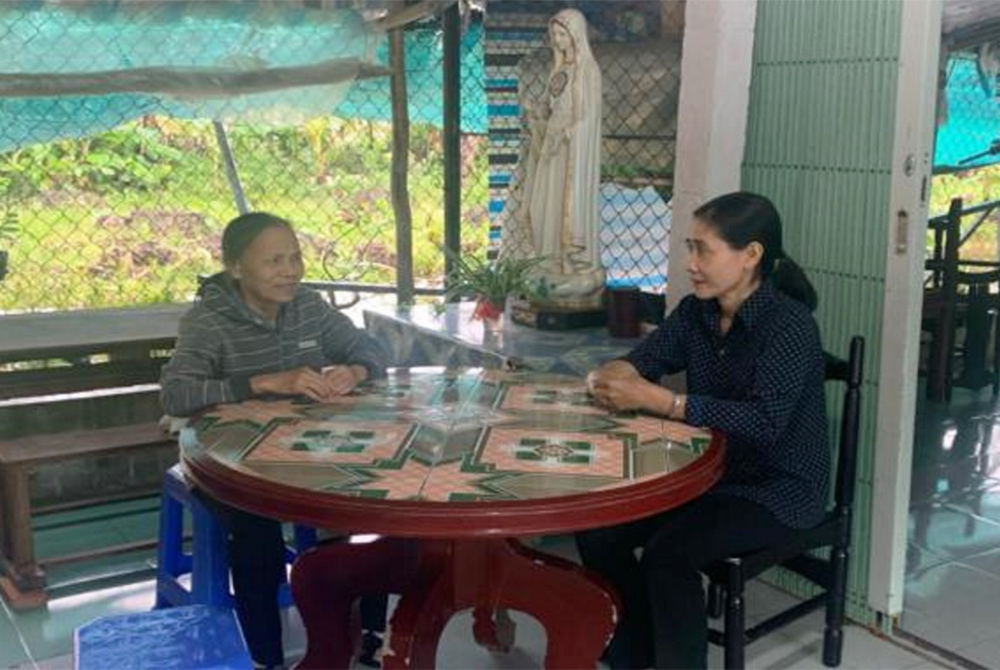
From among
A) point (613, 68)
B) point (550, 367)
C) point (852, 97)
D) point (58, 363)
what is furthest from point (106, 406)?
point (852, 97)

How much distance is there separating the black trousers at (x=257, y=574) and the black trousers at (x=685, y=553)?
30.5 inches

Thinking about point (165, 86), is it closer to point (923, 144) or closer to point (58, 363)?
point (58, 363)

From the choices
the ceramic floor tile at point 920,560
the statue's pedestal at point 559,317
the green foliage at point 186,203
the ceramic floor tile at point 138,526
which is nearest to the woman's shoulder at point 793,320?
the statue's pedestal at point 559,317

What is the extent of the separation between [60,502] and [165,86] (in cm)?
158

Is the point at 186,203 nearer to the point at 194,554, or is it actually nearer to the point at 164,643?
the point at 194,554

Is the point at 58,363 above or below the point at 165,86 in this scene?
below

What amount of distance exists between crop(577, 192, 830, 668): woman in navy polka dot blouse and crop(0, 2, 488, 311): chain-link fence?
2135mm

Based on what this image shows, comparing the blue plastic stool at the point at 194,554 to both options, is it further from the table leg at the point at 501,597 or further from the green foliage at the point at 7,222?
the green foliage at the point at 7,222

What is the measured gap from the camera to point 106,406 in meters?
4.16

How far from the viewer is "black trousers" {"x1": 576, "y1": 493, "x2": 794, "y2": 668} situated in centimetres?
228

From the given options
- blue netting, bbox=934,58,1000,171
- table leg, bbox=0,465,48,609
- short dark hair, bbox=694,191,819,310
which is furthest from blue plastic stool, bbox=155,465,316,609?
blue netting, bbox=934,58,1000,171

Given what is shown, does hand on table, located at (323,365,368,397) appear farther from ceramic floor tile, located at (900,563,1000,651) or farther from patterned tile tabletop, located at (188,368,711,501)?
ceramic floor tile, located at (900,563,1000,651)

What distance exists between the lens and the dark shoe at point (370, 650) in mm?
2729

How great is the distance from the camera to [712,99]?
9.87 feet
